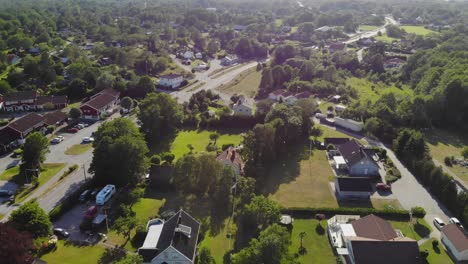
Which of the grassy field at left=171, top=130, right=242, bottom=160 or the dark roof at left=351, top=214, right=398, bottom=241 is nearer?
the dark roof at left=351, top=214, right=398, bottom=241

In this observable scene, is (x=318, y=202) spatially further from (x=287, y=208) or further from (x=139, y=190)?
(x=139, y=190)

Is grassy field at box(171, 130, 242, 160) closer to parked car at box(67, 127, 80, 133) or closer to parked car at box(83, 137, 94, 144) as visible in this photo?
parked car at box(83, 137, 94, 144)

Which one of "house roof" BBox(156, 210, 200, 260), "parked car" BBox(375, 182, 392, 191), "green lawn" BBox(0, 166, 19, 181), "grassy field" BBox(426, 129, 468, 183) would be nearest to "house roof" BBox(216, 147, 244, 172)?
"house roof" BBox(156, 210, 200, 260)

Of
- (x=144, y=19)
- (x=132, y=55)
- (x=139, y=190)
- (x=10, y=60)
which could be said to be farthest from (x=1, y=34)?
(x=139, y=190)

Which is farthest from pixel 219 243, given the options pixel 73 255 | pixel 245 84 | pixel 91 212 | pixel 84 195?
pixel 245 84

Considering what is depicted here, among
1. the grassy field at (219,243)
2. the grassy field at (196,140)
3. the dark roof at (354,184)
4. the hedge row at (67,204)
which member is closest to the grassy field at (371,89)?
the grassy field at (196,140)

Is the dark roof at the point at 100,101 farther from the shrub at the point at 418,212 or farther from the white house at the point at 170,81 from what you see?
the shrub at the point at 418,212
